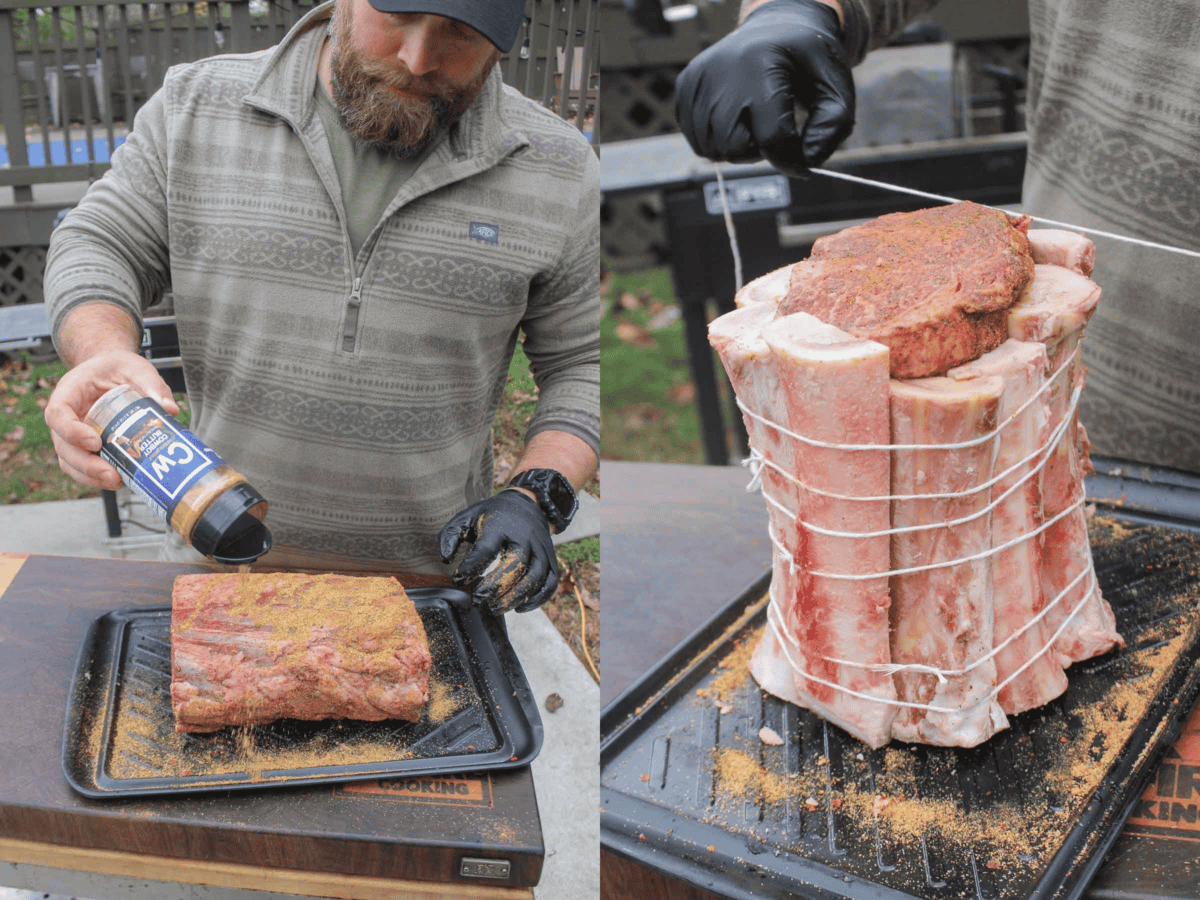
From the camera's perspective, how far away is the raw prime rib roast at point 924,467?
4.08 ft

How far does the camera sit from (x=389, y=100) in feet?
5.80

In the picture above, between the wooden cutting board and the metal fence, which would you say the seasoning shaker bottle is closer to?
the wooden cutting board

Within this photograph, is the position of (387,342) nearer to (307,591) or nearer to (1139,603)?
(307,591)

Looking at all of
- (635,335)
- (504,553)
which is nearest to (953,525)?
(504,553)

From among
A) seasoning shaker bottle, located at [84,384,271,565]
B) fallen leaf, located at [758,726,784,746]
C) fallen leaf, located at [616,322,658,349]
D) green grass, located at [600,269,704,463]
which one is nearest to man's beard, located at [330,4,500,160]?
seasoning shaker bottle, located at [84,384,271,565]

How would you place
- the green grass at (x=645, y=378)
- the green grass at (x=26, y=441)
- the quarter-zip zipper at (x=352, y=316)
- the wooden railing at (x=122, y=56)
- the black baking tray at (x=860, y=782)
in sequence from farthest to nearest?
1. the green grass at (x=645, y=378)
2. the green grass at (x=26, y=441)
3. the wooden railing at (x=122, y=56)
4. the quarter-zip zipper at (x=352, y=316)
5. the black baking tray at (x=860, y=782)

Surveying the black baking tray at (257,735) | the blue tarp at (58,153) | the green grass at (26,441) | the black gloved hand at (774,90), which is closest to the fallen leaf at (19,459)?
the green grass at (26,441)

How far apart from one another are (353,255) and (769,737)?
1.16 meters

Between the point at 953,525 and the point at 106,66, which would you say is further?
the point at 106,66

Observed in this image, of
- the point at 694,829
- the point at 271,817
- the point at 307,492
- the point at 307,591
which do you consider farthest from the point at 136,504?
the point at 694,829

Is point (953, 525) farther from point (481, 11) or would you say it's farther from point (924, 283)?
point (481, 11)

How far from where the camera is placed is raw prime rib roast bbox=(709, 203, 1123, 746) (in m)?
1.24

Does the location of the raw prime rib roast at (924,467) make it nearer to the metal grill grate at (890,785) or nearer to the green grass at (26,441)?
the metal grill grate at (890,785)

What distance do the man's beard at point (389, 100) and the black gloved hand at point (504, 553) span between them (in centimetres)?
72
